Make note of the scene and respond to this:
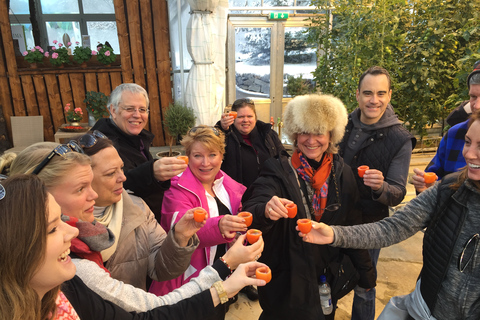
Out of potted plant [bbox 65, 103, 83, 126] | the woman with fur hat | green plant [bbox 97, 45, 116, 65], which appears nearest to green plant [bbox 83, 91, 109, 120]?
potted plant [bbox 65, 103, 83, 126]

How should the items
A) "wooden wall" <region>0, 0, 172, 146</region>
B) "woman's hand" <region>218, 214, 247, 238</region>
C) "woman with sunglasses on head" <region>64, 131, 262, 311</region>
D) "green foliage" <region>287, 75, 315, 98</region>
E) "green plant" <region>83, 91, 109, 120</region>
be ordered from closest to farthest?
"woman with sunglasses on head" <region>64, 131, 262, 311</region>, "woman's hand" <region>218, 214, 247, 238</region>, "green plant" <region>83, 91, 109, 120</region>, "wooden wall" <region>0, 0, 172, 146</region>, "green foliage" <region>287, 75, 315, 98</region>

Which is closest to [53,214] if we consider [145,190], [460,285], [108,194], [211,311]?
[108,194]

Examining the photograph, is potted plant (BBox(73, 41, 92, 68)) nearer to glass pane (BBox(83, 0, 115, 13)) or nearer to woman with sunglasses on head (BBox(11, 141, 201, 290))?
glass pane (BBox(83, 0, 115, 13))

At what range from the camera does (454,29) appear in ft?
17.8

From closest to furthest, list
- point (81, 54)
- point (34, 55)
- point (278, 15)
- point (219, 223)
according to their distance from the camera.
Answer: point (219, 223)
point (34, 55)
point (81, 54)
point (278, 15)

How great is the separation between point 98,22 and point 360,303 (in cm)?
890

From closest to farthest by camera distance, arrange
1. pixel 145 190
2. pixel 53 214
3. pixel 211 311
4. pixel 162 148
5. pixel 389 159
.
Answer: pixel 53 214 < pixel 211 311 < pixel 145 190 < pixel 389 159 < pixel 162 148

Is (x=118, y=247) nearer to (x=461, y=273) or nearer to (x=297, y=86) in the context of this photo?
(x=461, y=273)

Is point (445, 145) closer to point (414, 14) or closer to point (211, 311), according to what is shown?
point (211, 311)

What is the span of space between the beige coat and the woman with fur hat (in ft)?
1.60

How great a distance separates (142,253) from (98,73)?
6.71 metres

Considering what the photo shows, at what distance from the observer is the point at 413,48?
19.0 feet

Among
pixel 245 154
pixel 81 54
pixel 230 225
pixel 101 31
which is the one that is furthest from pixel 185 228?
pixel 101 31

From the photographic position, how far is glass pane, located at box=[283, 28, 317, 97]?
829 cm
